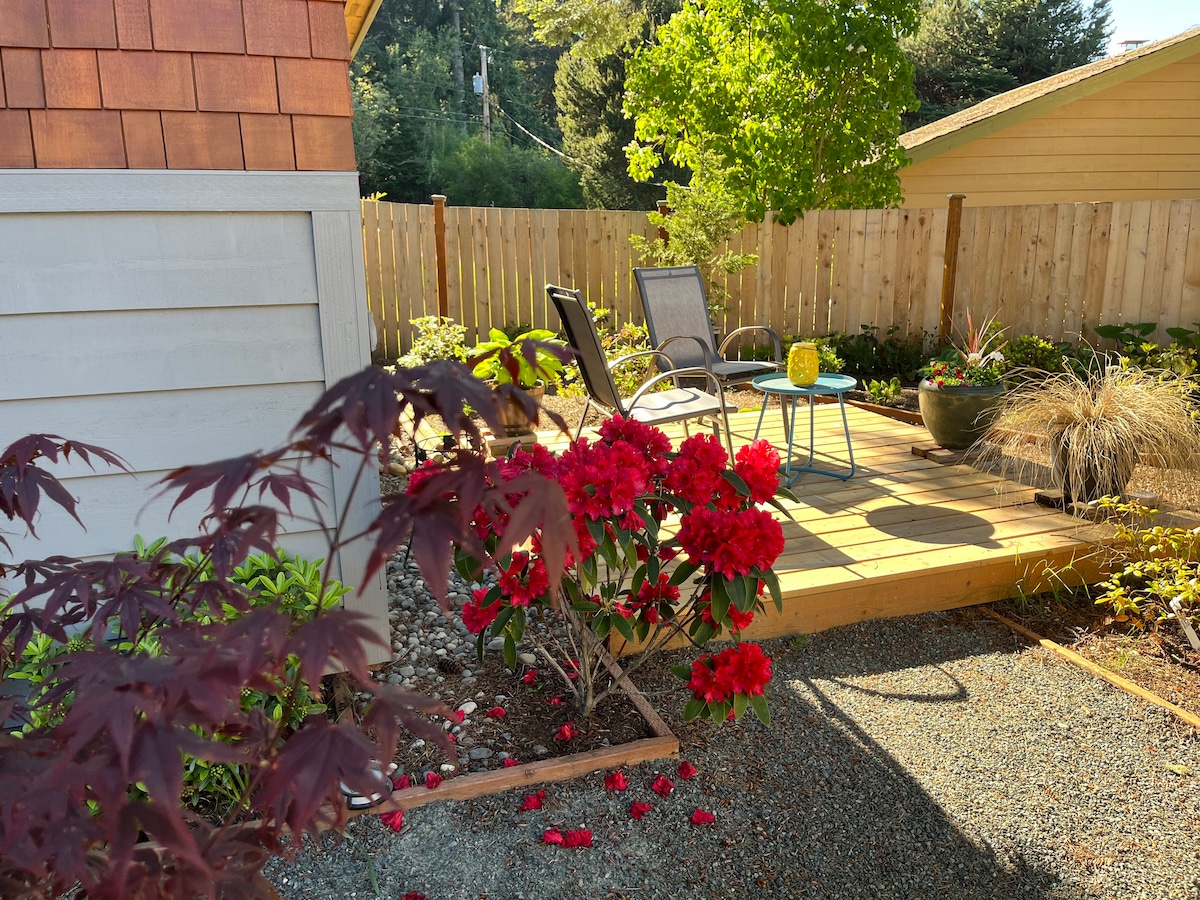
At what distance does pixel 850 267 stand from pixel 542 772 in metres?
6.34

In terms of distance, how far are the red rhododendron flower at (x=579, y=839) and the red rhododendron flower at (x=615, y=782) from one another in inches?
6.6

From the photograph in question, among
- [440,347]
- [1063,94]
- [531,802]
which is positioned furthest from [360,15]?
[1063,94]

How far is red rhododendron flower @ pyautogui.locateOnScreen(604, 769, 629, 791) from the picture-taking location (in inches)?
75.1

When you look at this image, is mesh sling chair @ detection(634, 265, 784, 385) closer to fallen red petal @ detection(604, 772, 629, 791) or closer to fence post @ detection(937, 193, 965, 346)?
fallen red petal @ detection(604, 772, 629, 791)

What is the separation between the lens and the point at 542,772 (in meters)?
1.95

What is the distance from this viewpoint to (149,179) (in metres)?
2.06

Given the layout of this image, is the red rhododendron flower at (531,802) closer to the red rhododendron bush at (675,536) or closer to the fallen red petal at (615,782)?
the fallen red petal at (615,782)

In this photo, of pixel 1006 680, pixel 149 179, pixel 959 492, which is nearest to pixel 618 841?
pixel 1006 680

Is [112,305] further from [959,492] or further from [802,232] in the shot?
[802,232]

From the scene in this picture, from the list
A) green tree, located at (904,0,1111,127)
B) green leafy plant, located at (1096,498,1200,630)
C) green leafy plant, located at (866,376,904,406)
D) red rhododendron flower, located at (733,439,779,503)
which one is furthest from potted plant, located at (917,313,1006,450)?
green tree, located at (904,0,1111,127)

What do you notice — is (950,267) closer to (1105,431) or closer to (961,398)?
(961,398)

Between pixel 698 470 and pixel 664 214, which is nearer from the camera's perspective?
pixel 698 470

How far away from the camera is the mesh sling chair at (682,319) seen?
4.49 meters

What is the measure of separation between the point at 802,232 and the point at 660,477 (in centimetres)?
601
